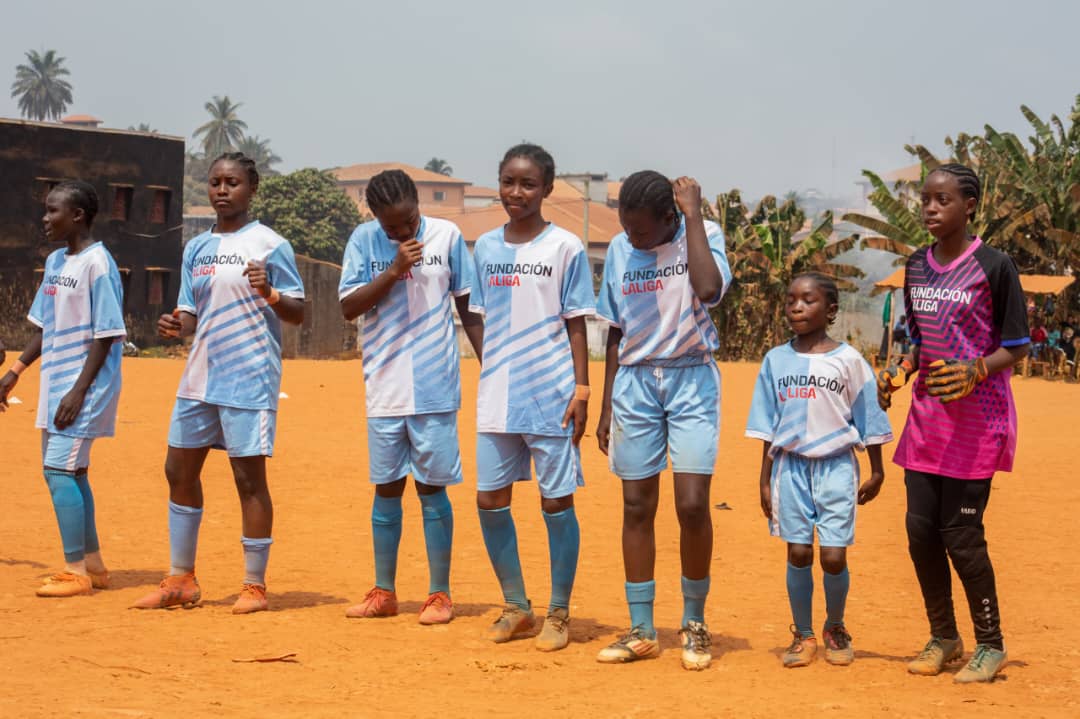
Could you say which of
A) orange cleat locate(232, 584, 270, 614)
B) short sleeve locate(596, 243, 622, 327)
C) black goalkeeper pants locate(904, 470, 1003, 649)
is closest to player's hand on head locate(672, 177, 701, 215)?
short sleeve locate(596, 243, 622, 327)

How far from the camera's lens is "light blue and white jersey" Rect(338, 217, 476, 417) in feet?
20.2

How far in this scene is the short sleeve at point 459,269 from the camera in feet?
20.5

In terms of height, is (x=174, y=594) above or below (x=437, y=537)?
below

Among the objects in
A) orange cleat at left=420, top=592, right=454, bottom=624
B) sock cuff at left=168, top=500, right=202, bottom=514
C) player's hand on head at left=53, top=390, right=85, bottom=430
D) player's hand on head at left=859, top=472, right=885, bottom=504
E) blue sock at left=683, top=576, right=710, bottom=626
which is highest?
player's hand on head at left=53, top=390, right=85, bottom=430

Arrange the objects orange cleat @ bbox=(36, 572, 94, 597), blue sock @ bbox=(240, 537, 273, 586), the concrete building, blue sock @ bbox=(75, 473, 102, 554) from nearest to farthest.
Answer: blue sock @ bbox=(240, 537, 273, 586) → orange cleat @ bbox=(36, 572, 94, 597) → blue sock @ bbox=(75, 473, 102, 554) → the concrete building

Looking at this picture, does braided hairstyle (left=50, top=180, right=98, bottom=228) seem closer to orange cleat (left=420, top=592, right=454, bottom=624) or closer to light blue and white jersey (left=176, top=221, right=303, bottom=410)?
light blue and white jersey (left=176, top=221, right=303, bottom=410)

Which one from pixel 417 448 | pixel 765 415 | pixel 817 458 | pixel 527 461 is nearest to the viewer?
pixel 817 458

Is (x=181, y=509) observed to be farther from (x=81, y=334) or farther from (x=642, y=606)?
(x=642, y=606)

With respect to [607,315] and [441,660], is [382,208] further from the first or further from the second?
[441,660]

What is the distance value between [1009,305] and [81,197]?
15.9 ft

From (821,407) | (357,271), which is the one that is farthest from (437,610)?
(821,407)

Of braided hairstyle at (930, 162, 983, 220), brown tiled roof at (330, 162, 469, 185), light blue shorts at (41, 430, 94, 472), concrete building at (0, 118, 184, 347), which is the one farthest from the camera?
brown tiled roof at (330, 162, 469, 185)

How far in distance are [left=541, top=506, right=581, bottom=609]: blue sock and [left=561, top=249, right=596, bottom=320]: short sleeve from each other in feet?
3.00

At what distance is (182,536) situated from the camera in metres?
6.52
